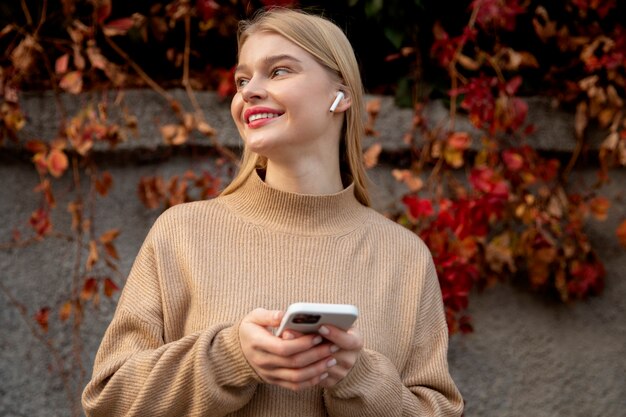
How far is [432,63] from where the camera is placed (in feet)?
10.5

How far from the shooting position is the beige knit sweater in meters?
1.85

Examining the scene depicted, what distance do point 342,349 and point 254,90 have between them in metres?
0.63

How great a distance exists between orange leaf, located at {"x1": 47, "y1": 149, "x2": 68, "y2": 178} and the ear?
108 cm

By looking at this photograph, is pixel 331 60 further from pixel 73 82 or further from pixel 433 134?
pixel 73 82

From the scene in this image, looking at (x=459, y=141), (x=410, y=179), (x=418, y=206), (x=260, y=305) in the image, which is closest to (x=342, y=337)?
(x=260, y=305)

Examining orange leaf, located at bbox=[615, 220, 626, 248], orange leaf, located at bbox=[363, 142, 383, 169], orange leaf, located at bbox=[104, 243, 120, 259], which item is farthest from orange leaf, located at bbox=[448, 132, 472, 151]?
orange leaf, located at bbox=[104, 243, 120, 259]

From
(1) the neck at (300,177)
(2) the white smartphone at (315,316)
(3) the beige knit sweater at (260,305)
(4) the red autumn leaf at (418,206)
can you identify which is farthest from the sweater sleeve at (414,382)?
(4) the red autumn leaf at (418,206)

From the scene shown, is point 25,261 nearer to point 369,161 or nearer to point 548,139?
point 369,161

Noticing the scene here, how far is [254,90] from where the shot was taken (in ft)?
6.69

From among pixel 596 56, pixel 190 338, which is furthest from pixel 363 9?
pixel 190 338

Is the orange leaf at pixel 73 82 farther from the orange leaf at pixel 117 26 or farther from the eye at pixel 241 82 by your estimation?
the eye at pixel 241 82

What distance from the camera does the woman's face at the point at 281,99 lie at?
203 cm

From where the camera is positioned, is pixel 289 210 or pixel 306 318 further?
pixel 289 210

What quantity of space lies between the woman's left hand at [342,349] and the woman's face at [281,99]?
49 cm
